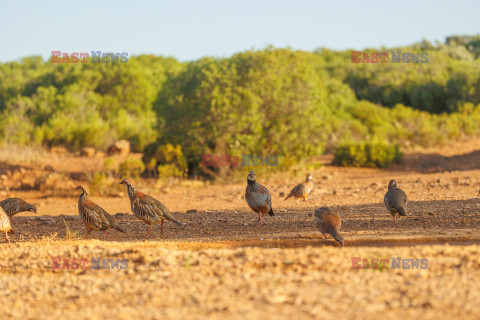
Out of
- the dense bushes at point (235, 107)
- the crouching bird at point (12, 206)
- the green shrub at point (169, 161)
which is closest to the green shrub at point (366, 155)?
the dense bushes at point (235, 107)

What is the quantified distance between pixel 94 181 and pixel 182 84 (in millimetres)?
5760

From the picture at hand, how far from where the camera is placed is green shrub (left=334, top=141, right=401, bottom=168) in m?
24.7

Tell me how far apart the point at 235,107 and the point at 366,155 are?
685 cm

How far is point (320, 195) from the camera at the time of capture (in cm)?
1634

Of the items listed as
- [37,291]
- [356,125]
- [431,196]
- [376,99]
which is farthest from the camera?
[376,99]

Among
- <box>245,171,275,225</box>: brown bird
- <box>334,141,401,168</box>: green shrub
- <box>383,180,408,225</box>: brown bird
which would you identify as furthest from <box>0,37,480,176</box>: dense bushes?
<box>383,180,408,225</box>: brown bird

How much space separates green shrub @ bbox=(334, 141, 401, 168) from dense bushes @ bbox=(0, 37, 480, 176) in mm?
346

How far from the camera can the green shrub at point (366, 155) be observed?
24.7m

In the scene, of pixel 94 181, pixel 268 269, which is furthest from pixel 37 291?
pixel 94 181

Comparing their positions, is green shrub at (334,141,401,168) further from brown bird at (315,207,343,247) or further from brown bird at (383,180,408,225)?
brown bird at (315,207,343,247)

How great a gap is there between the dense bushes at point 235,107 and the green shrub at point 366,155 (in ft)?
1.14

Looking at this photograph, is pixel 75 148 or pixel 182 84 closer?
pixel 182 84

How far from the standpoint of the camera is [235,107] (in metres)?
21.7

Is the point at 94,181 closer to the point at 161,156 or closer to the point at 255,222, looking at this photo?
the point at 161,156
